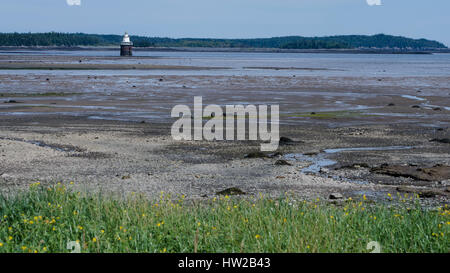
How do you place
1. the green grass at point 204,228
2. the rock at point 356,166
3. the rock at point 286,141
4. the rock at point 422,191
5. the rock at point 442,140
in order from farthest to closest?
1. the rock at point 442,140
2. the rock at point 286,141
3. the rock at point 356,166
4. the rock at point 422,191
5. the green grass at point 204,228

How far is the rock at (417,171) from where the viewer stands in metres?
16.3

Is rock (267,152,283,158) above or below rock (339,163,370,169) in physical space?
below

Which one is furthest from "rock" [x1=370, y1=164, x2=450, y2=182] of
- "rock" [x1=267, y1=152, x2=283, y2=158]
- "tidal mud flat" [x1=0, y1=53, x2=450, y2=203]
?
"rock" [x1=267, y1=152, x2=283, y2=158]

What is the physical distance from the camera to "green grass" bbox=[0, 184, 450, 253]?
352 inches

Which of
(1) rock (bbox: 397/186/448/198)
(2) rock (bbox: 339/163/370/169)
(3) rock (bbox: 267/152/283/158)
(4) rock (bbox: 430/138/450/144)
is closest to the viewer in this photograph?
(1) rock (bbox: 397/186/448/198)

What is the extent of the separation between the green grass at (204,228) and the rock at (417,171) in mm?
5636

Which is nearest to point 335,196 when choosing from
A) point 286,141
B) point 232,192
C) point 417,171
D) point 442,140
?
point 232,192

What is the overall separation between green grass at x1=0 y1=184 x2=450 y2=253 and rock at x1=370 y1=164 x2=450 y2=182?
564cm

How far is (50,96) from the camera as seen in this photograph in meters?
42.1

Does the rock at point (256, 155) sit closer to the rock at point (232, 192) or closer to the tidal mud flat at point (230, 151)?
the tidal mud flat at point (230, 151)

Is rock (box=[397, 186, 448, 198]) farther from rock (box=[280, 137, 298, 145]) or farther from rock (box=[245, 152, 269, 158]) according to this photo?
rock (box=[280, 137, 298, 145])

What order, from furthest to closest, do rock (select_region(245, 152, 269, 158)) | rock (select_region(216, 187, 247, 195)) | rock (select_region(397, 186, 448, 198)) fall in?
rock (select_region(245, 152, 269, 158)) < rock (select_region(216, 187, 247, 195)) < rock (select_region(397, 186, 448, 198))

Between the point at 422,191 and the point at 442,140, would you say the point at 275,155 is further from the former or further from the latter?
the point at 442,140

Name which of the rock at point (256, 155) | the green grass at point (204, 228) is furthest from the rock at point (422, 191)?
the rock at point (256, 155)
